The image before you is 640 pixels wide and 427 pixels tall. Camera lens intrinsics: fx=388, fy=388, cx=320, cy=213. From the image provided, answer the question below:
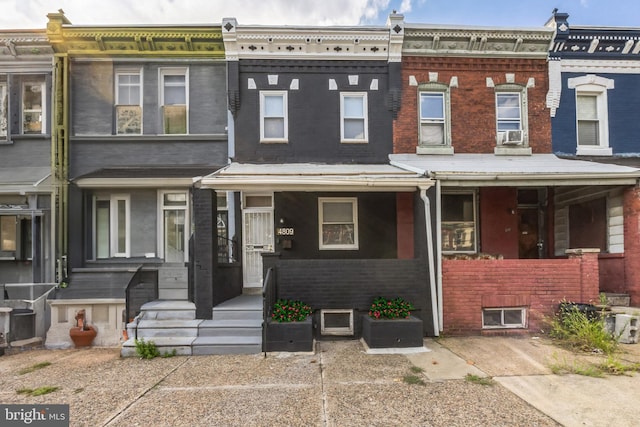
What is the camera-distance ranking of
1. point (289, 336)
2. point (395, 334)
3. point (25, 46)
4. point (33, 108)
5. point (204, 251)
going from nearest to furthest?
point (289, 336), point (395, 334), point (204, 251), point (25, 46), point (33, 108)

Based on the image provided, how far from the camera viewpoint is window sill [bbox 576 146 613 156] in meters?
10.1

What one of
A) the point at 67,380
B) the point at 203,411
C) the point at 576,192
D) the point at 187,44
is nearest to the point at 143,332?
the point at 67,380

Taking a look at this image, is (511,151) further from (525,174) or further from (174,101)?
(174,101)

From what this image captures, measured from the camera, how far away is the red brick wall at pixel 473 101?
10047 mm

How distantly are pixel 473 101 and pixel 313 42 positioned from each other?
14.5ft

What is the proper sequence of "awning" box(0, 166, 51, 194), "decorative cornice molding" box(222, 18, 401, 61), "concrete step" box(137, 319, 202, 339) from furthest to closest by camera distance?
1. "decorative cornice molding" box(222, 18, 401, 61)
2. "awning" box(0, 166, 51, 194)
3. "concrete step" box(137, 319, 202, 339)

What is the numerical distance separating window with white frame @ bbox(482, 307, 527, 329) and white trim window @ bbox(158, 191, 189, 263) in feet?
23.0

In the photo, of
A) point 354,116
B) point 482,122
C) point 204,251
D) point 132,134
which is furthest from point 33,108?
point 482,122

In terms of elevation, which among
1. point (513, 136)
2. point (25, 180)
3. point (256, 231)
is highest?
point (513, 136)

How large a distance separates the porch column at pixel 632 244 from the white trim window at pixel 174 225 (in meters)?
9.98

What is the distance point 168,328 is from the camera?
6.89m

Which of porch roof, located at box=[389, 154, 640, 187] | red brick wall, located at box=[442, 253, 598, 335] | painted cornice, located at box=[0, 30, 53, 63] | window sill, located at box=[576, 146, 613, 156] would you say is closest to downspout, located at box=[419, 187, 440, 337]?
red brick wall, located at box=[442, 253, 598, 335]

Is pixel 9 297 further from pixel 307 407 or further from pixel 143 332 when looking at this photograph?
pixel 307 407

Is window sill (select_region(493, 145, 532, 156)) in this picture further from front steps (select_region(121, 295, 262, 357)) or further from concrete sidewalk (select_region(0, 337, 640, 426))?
front steps (select_region(121, 295, 262, 357))
